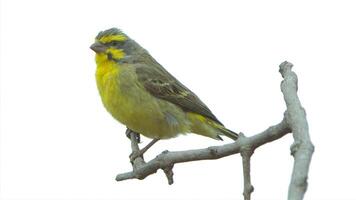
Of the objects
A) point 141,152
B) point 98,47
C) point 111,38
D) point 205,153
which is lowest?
point 205,153

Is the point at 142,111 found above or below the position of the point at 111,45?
below

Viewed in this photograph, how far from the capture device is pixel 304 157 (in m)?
3.38

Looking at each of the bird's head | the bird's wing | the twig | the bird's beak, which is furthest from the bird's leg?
the twig

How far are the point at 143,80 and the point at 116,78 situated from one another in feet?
1.25

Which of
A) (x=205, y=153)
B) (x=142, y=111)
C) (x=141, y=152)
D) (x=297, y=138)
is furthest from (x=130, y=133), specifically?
(x=297, y=138)

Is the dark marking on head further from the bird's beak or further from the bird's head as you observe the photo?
the bird's beak

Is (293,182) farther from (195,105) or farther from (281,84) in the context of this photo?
(195,105)

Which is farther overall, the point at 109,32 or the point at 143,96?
the point at 109,32

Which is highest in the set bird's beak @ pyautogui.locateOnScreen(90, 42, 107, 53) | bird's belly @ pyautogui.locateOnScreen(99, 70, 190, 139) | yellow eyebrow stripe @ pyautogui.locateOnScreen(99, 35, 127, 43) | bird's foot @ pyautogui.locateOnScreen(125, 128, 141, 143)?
yellow eyebrow stripe @ pyautogui.locateOnScreen(99, 35, 127, 43)

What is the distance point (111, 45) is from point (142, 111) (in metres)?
1.03

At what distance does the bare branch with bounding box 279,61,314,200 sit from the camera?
3229 millimetres

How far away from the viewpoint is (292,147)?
11.6ft

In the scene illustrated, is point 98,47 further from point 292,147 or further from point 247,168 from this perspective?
point 292,147

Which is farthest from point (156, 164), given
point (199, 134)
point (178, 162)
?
point (199, 134)
